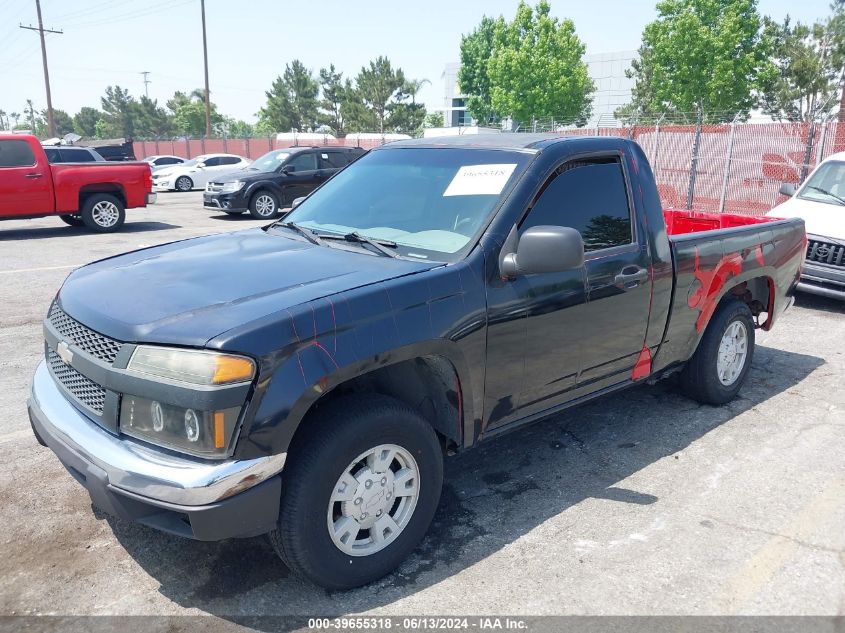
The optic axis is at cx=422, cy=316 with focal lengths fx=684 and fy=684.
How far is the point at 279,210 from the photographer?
16922mm

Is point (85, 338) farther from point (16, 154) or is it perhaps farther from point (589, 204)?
point (16, 154)

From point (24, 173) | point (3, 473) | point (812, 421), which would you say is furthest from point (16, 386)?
point (24, 173)

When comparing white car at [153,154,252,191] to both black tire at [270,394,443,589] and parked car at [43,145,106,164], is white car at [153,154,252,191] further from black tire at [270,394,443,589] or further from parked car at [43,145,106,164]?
black tire at [270,394,443,589]

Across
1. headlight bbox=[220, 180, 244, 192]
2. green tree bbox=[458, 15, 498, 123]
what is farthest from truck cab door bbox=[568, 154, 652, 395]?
green tree bbox=[458, 15, 498, 123]

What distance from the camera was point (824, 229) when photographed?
25.8ft

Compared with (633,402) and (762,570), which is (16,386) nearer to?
(633,402)

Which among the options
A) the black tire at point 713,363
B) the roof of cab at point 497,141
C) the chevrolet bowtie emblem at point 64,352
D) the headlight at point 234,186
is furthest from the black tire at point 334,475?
the headlight at point 234,186

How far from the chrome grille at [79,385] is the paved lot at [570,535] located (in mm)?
799

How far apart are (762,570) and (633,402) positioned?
2.06 m

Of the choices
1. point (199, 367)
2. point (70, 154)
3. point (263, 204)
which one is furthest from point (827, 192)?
point (70, 154)

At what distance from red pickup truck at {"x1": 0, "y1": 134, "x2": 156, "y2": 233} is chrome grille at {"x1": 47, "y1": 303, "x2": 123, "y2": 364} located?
36.7 feet

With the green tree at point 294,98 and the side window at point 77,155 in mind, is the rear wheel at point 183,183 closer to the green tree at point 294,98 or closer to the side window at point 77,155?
the side window at point 77,155

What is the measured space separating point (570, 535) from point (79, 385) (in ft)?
7.60

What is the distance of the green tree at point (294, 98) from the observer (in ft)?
250
